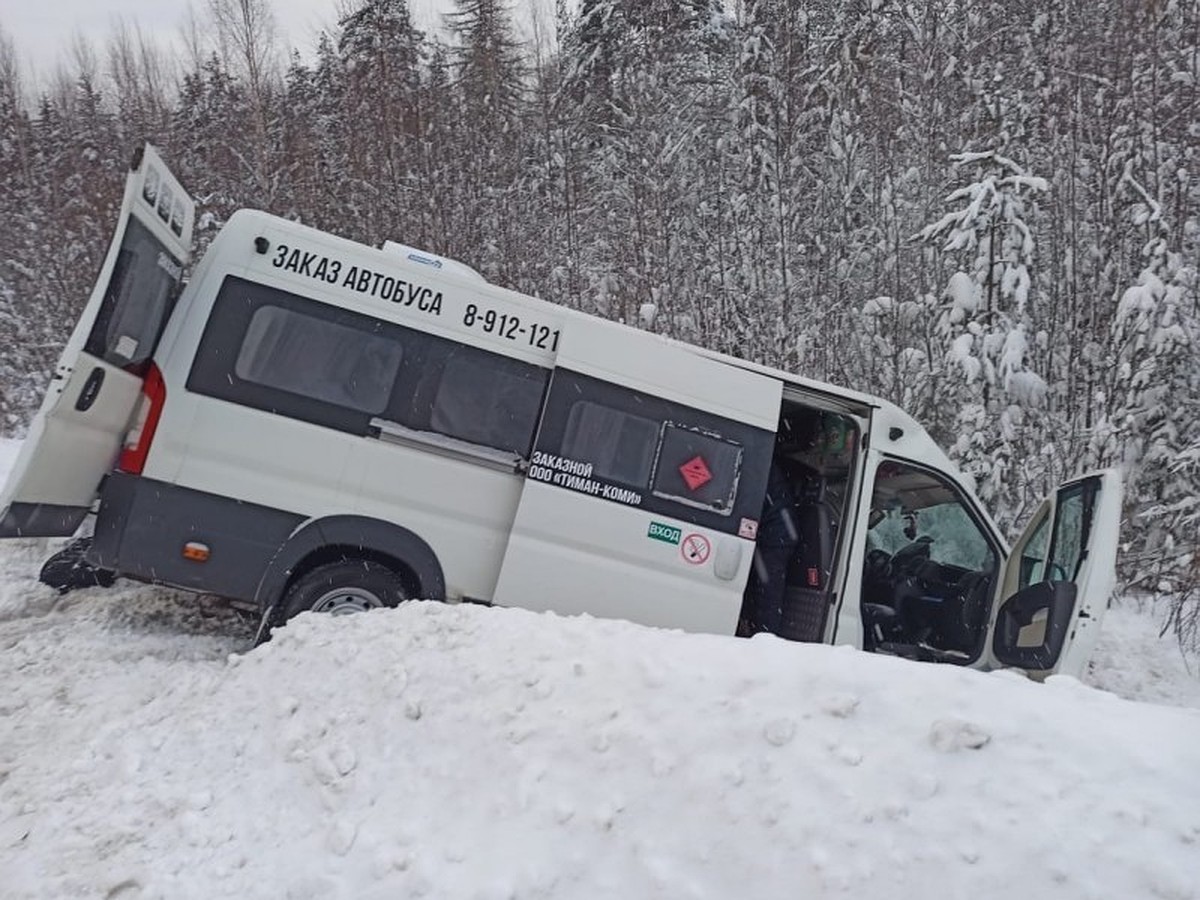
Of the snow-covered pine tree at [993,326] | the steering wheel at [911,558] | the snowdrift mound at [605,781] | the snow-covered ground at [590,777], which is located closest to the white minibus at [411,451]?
the steering wheel at [911,558]

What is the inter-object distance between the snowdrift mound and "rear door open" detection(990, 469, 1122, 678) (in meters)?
2.62

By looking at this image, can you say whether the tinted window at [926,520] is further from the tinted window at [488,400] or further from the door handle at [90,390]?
the door handle at [90,390]

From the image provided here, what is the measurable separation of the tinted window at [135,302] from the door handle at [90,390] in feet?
0.31

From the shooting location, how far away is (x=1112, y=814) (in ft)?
7.77

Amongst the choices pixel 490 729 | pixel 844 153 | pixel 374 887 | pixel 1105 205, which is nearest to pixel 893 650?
pixel 490 729

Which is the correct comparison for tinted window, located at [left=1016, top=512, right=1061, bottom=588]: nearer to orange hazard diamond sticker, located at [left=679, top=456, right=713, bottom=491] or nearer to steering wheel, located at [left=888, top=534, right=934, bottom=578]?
steering wheel, located at [left=888, top=534, right=934, bottom=578]

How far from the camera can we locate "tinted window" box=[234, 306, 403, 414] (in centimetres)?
539

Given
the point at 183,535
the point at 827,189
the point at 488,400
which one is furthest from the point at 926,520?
the point at 827,189

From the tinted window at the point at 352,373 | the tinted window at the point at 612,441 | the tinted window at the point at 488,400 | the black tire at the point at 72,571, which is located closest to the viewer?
the tinted window at the point at 352,373

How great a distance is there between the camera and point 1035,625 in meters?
5.94

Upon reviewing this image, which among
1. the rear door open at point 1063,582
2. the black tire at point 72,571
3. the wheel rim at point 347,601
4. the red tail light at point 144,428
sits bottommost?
the black tire at point 72,571

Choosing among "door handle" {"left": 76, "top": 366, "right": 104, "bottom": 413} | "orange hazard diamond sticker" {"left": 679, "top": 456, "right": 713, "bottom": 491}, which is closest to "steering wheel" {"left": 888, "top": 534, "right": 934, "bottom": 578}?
"orange hazard diamond sticker" {"left": 679, "top": 456, "right": 713, "bottom": 491}

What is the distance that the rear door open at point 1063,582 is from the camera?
5598 millimetres

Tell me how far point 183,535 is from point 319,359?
1.31 meters
